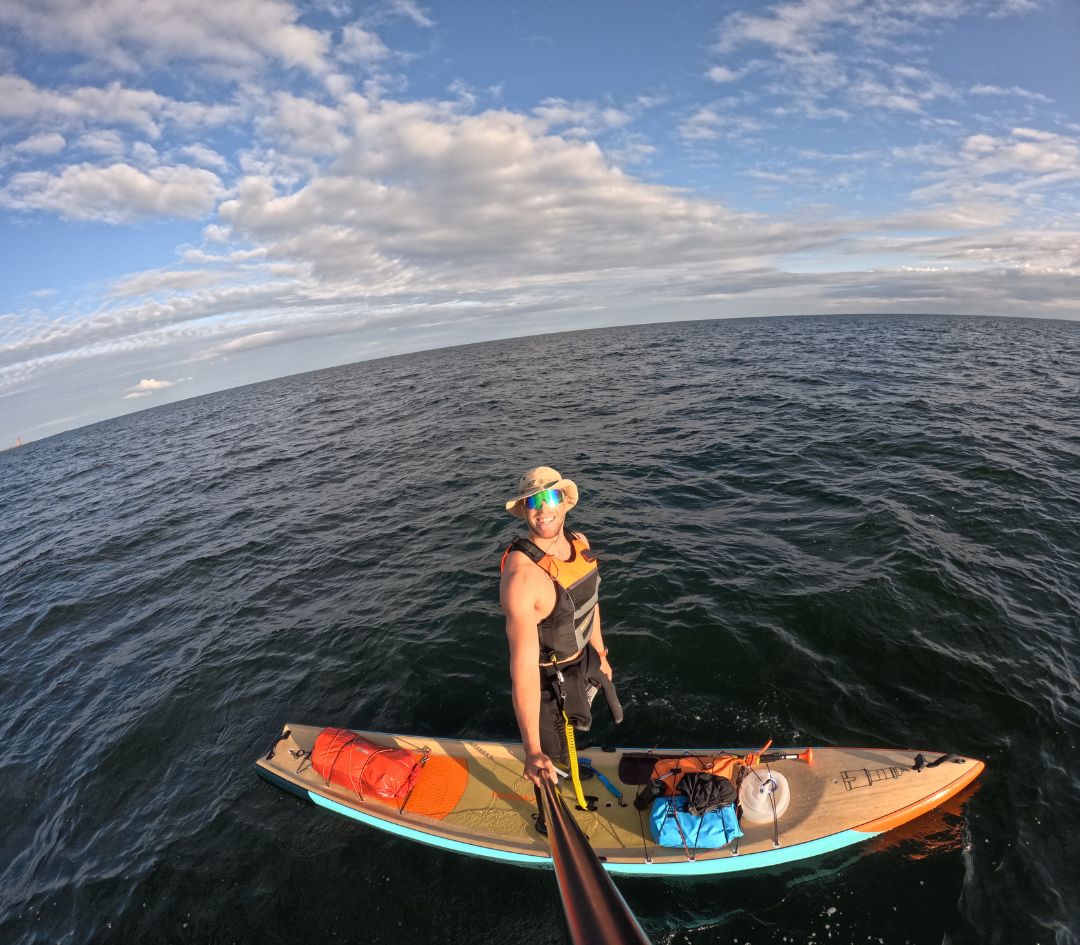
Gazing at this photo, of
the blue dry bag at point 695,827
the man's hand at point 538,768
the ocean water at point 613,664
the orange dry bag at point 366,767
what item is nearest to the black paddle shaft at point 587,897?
the man's hand at point 538,768

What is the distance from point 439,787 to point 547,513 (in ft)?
13.7

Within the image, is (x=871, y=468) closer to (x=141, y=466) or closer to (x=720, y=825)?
(x=720, y=825)

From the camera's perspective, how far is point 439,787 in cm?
564

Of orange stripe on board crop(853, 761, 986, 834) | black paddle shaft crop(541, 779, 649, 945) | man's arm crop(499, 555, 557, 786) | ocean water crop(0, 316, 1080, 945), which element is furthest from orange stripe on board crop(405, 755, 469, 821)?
orange stripe on board crop(853, 761, 986, 834)

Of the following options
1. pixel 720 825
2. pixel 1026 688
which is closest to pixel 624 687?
pixel 720 825

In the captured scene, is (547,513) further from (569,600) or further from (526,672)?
(526,672)

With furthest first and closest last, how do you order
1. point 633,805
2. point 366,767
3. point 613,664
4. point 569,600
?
point 613,664 → point 366,767 → point 633,805 → point 569,600

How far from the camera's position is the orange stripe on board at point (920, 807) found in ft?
15.2

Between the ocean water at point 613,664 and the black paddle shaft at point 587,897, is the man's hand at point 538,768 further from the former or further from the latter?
the ocean water at point 613,664

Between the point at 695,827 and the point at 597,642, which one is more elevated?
the point at 597,642

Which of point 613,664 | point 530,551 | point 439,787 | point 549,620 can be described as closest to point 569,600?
point 549,620

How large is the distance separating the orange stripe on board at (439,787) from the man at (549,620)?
1451 millimetres

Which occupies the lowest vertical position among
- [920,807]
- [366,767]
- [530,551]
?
[366,767]

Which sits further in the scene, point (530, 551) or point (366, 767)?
point (366, 767)
